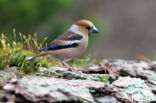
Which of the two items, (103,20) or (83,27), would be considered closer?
(83,27)

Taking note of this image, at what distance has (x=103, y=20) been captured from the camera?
1800 centimetres

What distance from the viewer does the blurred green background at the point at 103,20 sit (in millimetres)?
15188

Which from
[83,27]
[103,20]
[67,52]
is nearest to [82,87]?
[67,52]

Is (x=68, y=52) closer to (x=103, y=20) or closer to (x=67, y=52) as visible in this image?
(x=67, y=52)

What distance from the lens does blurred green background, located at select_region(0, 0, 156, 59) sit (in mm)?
15188

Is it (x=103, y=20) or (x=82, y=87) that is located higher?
(x=103, y=20)

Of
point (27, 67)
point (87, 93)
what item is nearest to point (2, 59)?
point (27, 67)

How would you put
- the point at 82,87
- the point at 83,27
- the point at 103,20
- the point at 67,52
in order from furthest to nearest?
1. the point at 103,20
2. the point at 83,27
3. the point at 67,52
4. the point at 82,87

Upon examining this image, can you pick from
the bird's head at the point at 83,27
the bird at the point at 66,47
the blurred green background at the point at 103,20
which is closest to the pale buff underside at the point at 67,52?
the bird at the point at 66,47

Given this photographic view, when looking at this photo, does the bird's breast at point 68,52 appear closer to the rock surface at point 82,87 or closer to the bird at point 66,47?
the bird at point 66,47

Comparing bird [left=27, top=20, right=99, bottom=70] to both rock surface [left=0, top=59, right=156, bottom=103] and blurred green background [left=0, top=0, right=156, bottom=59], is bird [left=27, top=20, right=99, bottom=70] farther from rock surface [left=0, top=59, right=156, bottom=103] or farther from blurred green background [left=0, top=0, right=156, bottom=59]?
blurred green background [left=0, top=0, right=156, bottom=59]

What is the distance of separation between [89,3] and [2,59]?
20.3 m

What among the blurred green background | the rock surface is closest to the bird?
the rock surface

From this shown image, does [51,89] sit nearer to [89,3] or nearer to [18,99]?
[18,99]
